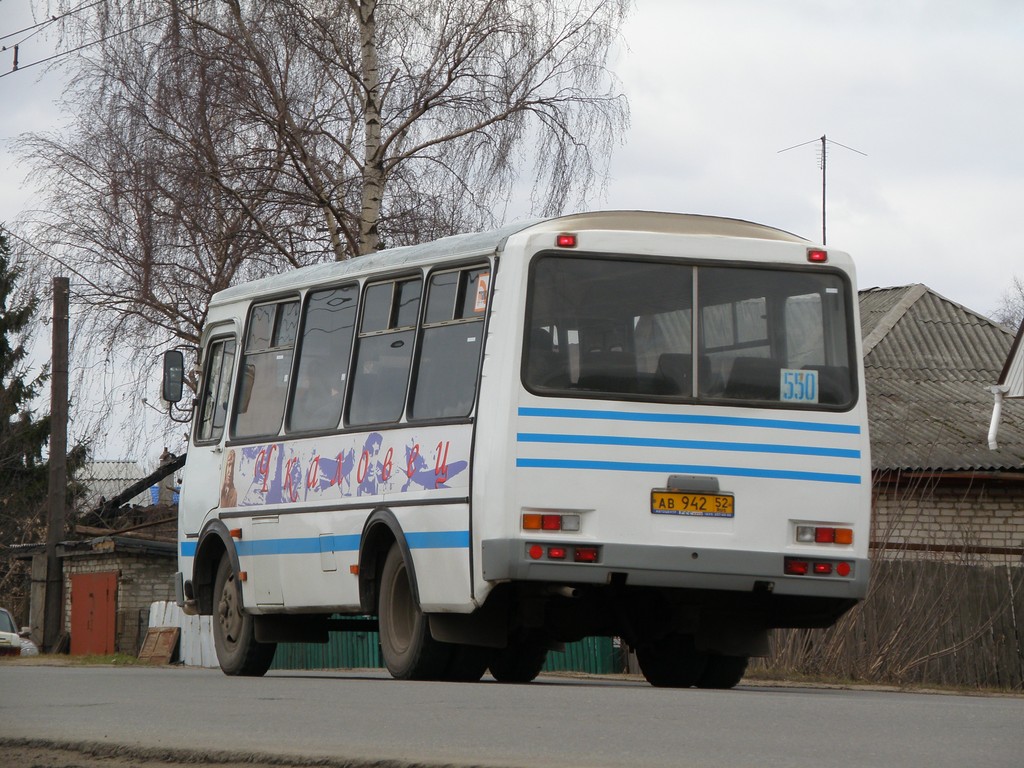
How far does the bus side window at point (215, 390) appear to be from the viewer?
1623 cm

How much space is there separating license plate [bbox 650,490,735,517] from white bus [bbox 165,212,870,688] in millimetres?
14

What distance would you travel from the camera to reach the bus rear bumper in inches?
475

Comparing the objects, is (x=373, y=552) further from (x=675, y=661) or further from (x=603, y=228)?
(x=603, y=228)

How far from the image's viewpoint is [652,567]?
1216cm

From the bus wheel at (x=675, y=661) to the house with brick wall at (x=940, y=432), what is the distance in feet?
21.6

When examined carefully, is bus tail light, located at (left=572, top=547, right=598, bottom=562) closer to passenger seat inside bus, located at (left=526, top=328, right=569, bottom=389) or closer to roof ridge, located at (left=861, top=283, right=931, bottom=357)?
passenger seat inside bus, located at (left=526, top=328, right=569, bottom=389)

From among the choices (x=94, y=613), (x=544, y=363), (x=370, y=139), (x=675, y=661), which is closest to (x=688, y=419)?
(x=544, y=363)

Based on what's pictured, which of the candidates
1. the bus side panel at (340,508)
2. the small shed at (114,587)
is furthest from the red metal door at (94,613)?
the bus side panel at (340,508)

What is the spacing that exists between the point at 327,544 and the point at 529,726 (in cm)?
580

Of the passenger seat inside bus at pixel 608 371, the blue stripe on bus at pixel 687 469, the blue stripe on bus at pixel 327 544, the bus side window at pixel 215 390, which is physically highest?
the bus side window at pixel 215 390

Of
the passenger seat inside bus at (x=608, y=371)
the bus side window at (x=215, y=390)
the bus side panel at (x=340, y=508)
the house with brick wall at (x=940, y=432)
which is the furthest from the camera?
the house with brick wall at (x=940, y=432)

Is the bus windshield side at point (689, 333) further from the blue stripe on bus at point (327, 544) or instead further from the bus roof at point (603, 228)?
the blue stripe on bus at point (327, 544)

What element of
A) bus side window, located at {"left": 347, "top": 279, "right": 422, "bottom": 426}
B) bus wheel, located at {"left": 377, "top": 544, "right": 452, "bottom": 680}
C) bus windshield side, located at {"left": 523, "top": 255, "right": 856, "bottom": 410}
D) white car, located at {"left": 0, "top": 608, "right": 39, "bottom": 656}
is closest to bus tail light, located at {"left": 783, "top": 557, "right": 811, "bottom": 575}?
bus windshield side, located at {"left": 523, "top": 255, "right": 856, "bottom": 410}

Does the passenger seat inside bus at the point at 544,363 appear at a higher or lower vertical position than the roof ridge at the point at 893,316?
lower
